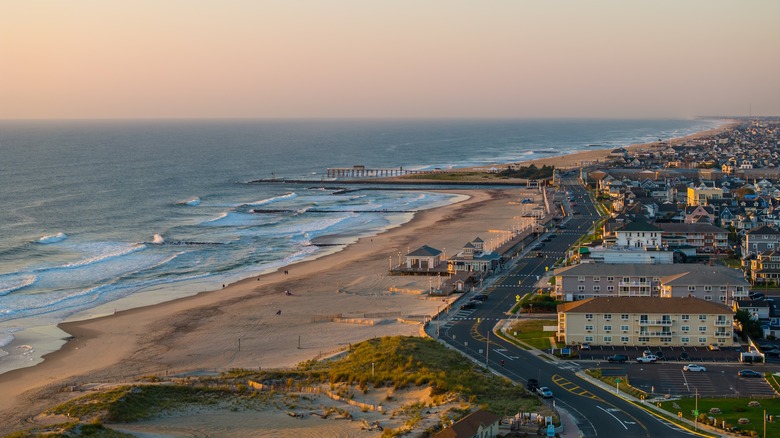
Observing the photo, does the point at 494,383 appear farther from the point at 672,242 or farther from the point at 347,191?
the point at 347,191

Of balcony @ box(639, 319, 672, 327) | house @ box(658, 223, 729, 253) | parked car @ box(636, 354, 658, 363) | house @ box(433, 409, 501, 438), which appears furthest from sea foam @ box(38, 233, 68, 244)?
house @ box(433, 409, 501, 438)

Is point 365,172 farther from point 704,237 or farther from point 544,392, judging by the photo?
point 544,392

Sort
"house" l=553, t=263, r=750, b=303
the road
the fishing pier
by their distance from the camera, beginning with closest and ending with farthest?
the road
"house" l=553, t=263, r=750, b=303
the fishing pier

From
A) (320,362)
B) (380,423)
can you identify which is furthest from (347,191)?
(380,423)

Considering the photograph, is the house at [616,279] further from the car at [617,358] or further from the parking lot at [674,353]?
the car at [617,358]

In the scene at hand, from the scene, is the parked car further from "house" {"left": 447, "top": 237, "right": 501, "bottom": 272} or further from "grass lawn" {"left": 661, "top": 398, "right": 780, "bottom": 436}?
"house" {"left": 447, "top": 237, "right": 501, "bottom": 272}

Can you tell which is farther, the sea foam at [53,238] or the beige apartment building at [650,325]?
the sea foam at [53,238]

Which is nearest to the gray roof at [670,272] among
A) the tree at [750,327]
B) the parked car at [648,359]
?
the tree at [750,327]

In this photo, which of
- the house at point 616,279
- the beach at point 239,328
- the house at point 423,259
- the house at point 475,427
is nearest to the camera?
the house at point 475,427
